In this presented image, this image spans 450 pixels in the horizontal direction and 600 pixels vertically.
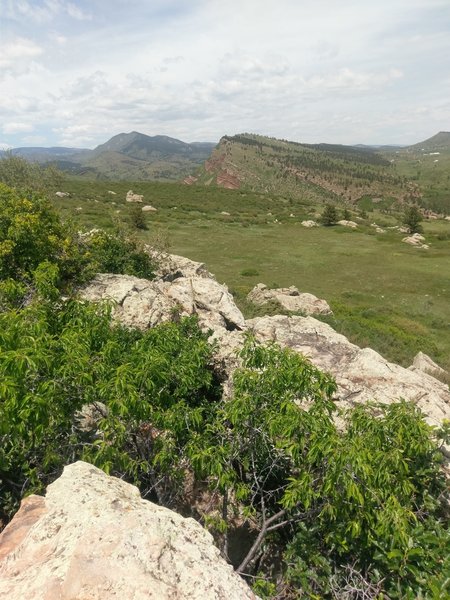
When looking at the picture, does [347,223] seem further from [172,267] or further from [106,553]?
[106,553]

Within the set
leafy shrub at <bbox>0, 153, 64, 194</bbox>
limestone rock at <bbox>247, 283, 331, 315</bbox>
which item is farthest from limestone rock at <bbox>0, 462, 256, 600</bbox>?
leafy shrub at <bbox>0, 153, 64, 194</bbox>

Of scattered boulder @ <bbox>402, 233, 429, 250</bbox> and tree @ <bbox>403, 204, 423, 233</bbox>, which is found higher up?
tree @ <bbox>403, 204, 423, 233</bbox>

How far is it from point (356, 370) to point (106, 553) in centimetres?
1045

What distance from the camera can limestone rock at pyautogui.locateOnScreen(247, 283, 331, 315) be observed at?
28.8 metres

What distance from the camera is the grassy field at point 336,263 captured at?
28.6 meters

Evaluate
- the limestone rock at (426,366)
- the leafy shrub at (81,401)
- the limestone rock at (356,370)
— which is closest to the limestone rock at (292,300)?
the limestone rock at (426,366)

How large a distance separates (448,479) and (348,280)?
36111mm

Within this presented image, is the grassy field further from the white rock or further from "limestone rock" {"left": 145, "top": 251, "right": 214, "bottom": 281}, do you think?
"limestone rock" {"left": 145, "top": 251, "right": 214, "bottom": 281}

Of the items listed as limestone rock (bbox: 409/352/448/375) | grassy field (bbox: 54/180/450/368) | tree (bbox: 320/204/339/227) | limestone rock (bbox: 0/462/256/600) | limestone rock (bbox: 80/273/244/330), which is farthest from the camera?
tree (bbox: 320/204/339/227)

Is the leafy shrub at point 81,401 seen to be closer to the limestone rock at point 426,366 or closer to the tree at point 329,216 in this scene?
the limestone rock at point 426,366

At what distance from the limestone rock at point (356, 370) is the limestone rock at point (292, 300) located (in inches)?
461

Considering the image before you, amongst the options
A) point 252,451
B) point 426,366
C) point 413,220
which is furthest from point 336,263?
point 252,451

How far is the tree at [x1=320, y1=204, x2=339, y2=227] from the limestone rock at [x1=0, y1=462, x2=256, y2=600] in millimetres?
78506

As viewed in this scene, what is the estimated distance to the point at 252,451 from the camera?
786cm
